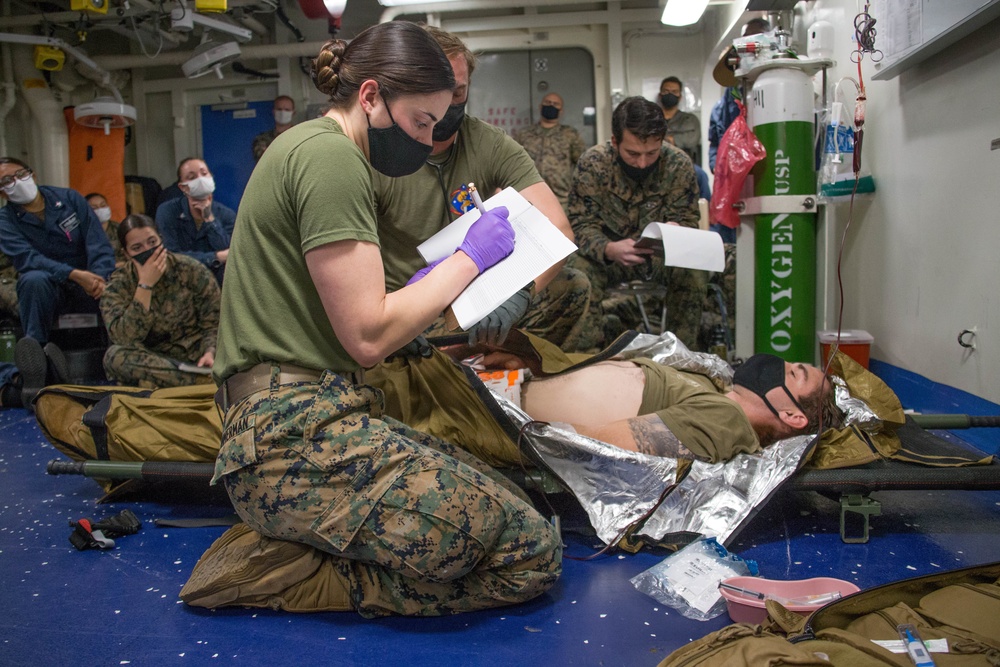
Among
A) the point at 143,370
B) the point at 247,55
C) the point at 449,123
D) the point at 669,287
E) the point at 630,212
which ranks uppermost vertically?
the point at 247,55

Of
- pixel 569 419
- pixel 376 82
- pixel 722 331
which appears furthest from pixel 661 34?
pixel 376 82

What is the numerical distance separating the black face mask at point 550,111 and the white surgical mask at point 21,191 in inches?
165

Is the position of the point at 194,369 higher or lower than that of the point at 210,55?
lower

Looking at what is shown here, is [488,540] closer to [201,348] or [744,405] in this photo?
[744,405]

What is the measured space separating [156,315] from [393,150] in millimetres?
2727

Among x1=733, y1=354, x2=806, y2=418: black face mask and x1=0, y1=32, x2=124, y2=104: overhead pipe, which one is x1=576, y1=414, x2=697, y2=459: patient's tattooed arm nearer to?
x1=733, y1=354, x2=806, y2=418: black face mask

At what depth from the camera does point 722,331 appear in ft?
14.0

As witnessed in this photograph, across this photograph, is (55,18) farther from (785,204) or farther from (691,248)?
(785,204)

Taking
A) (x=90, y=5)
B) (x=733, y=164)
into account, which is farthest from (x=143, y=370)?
(x=90, y=5)

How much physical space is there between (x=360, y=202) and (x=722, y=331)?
125 inches

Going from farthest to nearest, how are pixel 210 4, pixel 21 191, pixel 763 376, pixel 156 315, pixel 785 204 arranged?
1. pixel 210 4
2. pixel 21 191
3. pixel 156 315
4. pixel 785 204
5. pixel 763 376

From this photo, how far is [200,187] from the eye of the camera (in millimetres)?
5066

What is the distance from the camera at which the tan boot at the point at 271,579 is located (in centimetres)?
173

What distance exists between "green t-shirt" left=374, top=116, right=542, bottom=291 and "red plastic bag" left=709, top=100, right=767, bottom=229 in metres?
1.50
